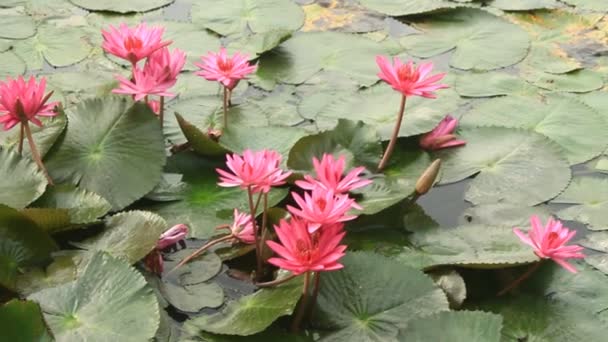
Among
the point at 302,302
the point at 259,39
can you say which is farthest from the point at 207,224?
the point at 259,39

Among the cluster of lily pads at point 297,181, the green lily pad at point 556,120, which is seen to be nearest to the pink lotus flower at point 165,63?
the cluster of lily pads at point 297,181

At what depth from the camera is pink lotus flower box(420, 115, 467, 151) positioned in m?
2.08

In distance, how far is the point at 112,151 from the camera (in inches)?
72.8

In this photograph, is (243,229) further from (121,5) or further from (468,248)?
(121,5)

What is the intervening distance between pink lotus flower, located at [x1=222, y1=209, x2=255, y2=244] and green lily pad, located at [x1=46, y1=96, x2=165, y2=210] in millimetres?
224

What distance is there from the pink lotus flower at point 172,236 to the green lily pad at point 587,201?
86 centimetres

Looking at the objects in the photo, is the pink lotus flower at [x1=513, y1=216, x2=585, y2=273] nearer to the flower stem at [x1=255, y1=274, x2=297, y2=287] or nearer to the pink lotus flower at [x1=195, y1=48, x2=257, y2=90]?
the flower stem at [x1=255, y1=274, x2=297, y2=287]

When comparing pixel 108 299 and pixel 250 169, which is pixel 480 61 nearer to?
pixel 250 169

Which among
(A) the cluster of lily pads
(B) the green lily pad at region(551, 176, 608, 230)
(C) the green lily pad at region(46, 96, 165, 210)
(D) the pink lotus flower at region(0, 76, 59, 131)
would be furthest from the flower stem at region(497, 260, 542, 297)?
(D) the pink lotus flower at region(0, 76, 59, 131)

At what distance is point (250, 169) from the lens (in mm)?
1561

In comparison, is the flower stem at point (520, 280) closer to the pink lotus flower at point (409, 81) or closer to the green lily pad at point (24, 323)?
the pink lotus flower at point (409, 81)

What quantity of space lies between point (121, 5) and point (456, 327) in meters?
1.74

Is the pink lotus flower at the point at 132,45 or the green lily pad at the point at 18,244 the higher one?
the pink lotus flower at the point at 132,45

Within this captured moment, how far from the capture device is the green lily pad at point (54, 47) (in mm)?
2445
